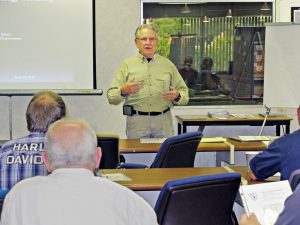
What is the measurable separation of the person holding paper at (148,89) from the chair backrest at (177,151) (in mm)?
1241

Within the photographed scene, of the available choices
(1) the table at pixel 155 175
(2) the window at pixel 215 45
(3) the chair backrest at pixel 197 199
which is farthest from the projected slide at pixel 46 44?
(3) the chair backrest at pixel 197 199

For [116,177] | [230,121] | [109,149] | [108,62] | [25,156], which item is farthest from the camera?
[108,62]

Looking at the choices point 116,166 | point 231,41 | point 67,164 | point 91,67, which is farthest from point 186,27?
point 67,164

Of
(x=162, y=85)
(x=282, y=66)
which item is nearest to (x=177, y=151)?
(x=162, y=85)

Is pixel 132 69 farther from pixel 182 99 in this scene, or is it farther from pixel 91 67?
pixel 91 67

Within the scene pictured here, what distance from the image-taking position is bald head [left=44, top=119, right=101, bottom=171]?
2.14 m

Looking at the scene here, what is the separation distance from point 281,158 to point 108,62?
15.3ft

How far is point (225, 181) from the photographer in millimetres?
3006

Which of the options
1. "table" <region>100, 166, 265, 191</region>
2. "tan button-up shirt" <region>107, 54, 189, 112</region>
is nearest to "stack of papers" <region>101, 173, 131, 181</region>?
"table" <region>100, 166, 265, 191</region>

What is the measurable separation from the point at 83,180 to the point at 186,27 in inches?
237

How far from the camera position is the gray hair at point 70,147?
2.14 meters

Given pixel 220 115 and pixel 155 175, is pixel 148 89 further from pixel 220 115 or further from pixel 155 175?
pixel 155 175

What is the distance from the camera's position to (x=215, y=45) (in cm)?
798

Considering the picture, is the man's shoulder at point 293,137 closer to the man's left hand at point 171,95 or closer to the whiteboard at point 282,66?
the man's left hand at point 171,95
